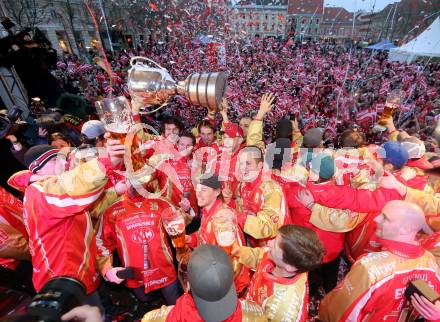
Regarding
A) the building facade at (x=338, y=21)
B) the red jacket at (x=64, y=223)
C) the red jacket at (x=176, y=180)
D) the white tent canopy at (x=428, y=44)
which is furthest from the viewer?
the building facade at (x=338, y=21)

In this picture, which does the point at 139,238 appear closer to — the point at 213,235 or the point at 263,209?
the point at 213,235

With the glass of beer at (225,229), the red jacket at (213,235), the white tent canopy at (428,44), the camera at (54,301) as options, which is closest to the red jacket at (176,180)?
the red jacket at (213,235)

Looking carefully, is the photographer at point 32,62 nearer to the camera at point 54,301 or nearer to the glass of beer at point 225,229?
the glass of beer at point 225,229

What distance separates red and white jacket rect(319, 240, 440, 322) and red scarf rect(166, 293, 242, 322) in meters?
0.94

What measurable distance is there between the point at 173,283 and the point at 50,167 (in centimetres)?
168

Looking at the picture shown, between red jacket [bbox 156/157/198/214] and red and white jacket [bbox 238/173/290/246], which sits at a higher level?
red and white jacket [bbox 238/173/290/246]

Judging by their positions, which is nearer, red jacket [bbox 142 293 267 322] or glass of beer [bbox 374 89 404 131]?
red jacket [bbox 142 293 267 322]

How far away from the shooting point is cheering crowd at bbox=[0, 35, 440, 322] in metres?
1.46

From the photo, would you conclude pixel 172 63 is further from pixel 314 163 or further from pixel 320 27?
pixel 320 27

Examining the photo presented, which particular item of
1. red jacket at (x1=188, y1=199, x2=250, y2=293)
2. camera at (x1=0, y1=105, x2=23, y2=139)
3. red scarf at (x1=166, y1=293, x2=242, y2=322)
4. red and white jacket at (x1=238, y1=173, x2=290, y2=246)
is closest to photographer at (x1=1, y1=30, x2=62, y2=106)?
camera at (x1=0, y1=105, x2=23, y2=139)

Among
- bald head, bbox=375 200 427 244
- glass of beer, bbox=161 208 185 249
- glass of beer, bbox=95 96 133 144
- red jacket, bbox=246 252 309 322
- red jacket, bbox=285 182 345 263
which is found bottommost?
red jacket, bbox=285 182 345 263

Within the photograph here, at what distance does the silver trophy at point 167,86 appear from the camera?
1.63 m

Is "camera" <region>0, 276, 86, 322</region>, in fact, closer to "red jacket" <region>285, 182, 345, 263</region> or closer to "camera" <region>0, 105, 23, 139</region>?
"red jacket" <region>285, 182, 345, 263</region>

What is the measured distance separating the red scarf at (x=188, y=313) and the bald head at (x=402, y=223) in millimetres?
1166
